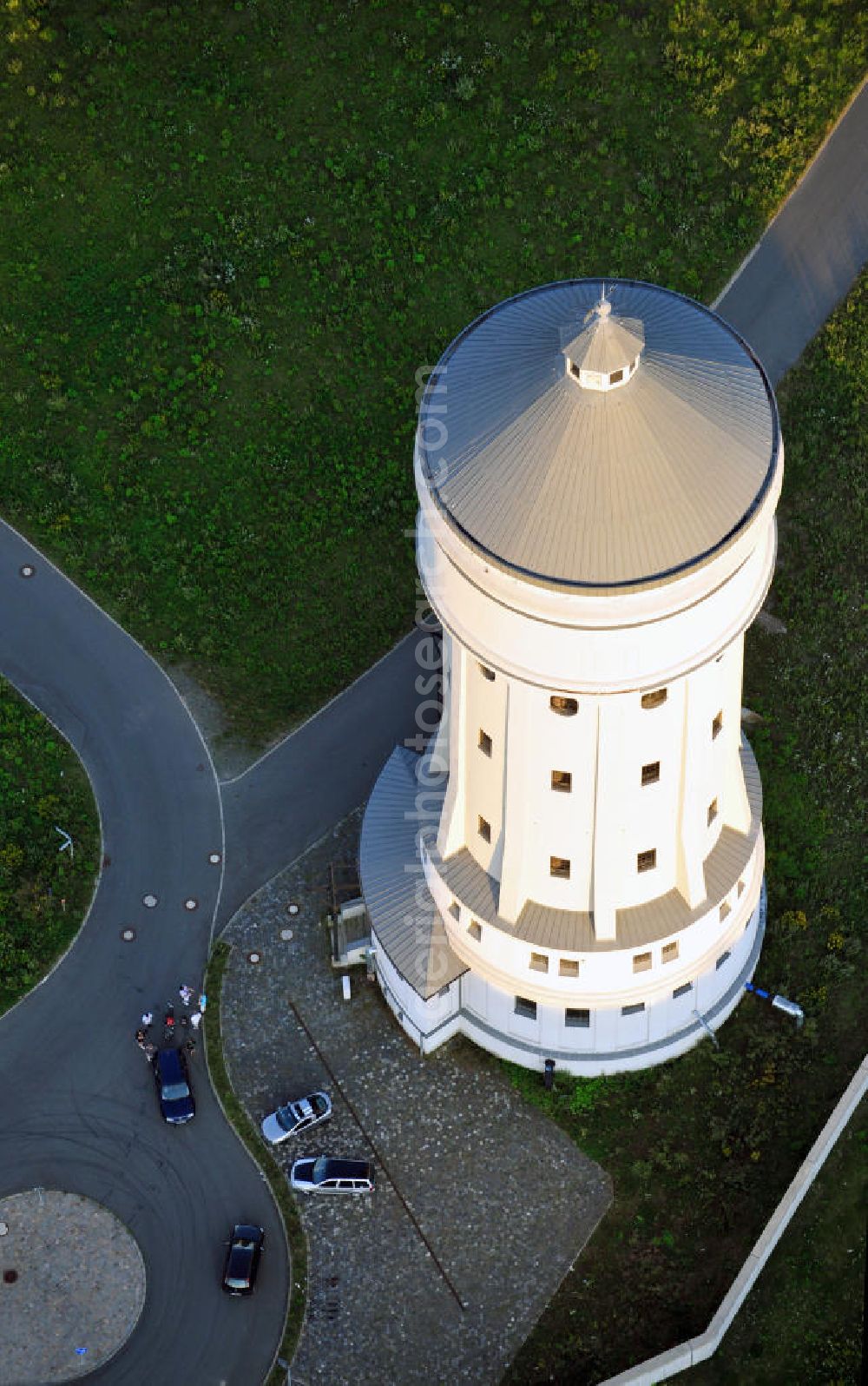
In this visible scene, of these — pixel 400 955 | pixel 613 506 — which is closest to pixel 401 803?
pixel 400 955

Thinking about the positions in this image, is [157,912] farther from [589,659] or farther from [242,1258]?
[589,659]

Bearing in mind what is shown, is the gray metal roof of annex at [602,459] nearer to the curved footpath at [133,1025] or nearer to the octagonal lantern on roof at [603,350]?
the octagonal lantern on roof at [603,350]

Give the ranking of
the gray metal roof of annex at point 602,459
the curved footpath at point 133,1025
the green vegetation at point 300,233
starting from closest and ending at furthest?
the gray metal roof of annex at point 602,459 < the curved footpath at point 133,1025 < the green vegetation at point 300,233

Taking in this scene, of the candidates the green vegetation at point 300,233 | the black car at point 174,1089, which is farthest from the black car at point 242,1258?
the green vegetation at point 300,233

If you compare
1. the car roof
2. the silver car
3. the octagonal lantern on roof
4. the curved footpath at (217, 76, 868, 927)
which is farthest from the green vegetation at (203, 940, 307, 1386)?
the octagonal lantern on roof

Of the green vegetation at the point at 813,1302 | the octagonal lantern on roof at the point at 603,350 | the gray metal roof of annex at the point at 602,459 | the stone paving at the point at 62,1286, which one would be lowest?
the stone paving at the point at 62,1286

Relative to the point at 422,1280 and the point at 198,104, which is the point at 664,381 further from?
the point at 198,104

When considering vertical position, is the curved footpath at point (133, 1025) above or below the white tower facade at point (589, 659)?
below
